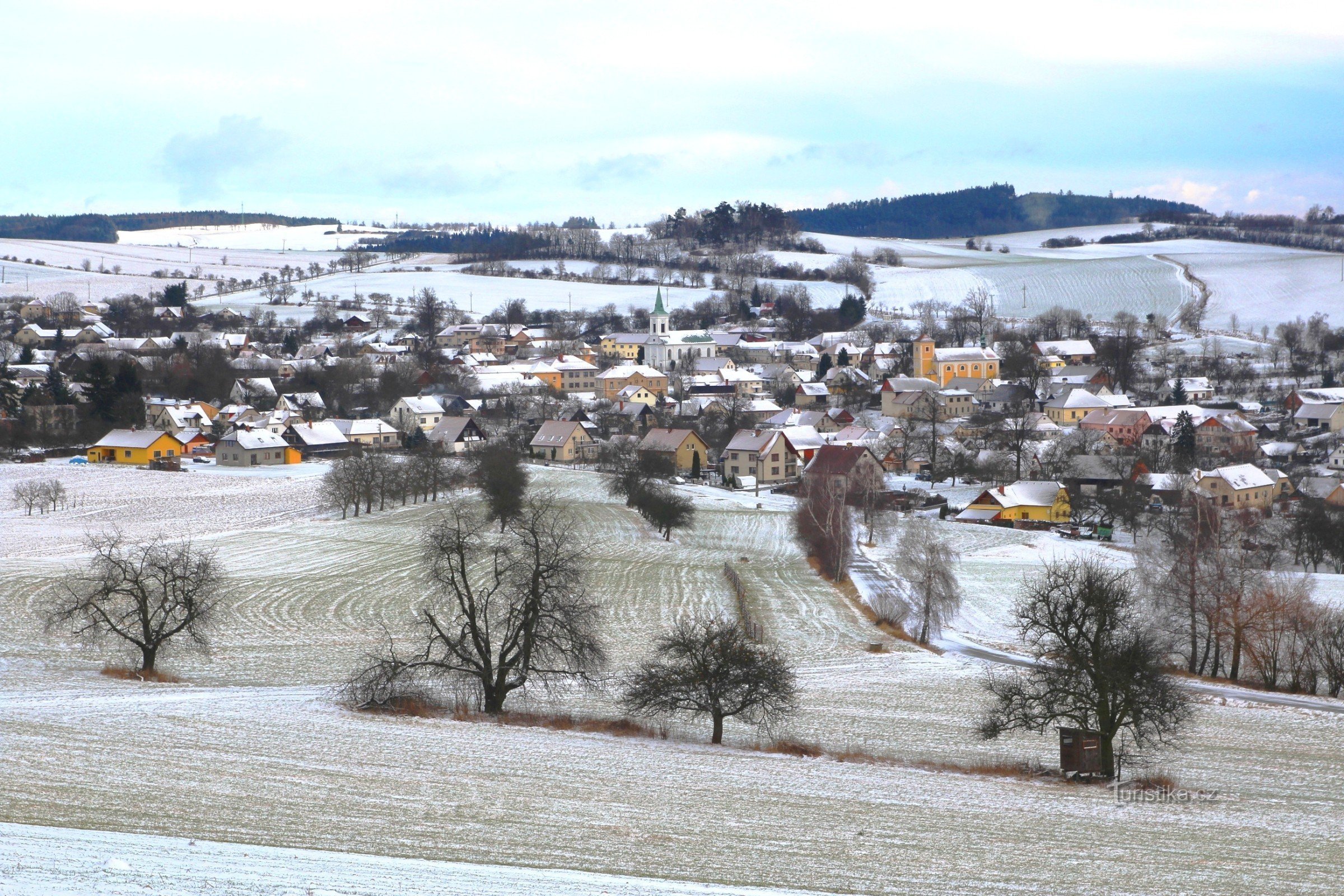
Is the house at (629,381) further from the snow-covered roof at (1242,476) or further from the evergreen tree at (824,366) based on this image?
the snow-covered roof at (1242,476)

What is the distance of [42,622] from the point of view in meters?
28.0

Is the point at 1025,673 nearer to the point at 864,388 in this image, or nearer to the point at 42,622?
the point at 42,622

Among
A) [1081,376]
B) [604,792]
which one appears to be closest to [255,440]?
[604,792]

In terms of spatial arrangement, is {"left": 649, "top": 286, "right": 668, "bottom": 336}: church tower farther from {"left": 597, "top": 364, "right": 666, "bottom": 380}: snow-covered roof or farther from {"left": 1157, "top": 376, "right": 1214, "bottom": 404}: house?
{"left": 1157, "top": 376, "right": 1214, "bottom": 404}: house

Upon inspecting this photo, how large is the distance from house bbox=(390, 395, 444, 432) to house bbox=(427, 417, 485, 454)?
181 inches

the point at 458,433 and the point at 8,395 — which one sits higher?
the point at 8,395

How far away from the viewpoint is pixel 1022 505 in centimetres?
5456

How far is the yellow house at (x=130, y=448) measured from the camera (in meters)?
66.0

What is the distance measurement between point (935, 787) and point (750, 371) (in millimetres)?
88608

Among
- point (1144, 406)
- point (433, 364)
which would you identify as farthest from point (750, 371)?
point (1144, 406)

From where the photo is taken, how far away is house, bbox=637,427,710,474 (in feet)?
223

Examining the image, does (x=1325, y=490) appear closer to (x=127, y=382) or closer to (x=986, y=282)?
(x=127, y=382)

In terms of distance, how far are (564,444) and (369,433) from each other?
12.6 metres

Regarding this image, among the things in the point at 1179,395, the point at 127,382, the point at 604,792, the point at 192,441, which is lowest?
the point at 192,441
